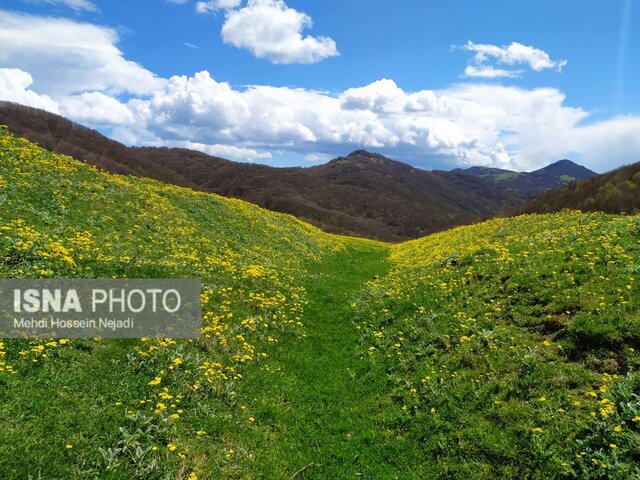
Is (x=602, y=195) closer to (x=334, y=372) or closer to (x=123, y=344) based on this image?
(x=334, y=372)

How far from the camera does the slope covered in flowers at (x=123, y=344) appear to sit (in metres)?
7.52

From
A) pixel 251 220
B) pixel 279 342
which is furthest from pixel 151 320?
pixel 251 220

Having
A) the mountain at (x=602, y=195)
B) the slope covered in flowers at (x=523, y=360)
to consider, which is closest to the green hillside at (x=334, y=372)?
the slope covered in flowers at (x=523, y=360)

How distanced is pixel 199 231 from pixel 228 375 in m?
16.6

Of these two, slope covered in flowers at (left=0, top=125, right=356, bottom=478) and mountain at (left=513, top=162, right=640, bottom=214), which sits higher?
mountain at (left=513, top=162, right=640, bottom=214)

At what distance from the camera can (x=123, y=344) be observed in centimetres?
1138

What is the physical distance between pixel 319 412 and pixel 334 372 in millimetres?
2445

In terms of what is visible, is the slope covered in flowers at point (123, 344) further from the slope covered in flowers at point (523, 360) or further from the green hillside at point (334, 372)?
the slope covered in flowers at point (523, 360)

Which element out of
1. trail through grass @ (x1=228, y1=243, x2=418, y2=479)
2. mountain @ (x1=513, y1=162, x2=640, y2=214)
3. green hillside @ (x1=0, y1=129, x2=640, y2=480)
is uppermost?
mountain @ (x1=513, y1=162, x2=640, y2=214)

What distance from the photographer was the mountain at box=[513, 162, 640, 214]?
36.7 metres

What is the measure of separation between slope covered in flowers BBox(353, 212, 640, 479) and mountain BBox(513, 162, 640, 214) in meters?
22.0

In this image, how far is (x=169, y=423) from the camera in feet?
28.2

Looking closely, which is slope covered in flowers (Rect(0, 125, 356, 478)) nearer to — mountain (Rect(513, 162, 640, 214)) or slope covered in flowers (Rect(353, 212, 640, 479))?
slope covered in flowers (Rect(353, 212, 640, 479))

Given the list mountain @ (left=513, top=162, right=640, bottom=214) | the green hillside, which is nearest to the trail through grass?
the green hillside
